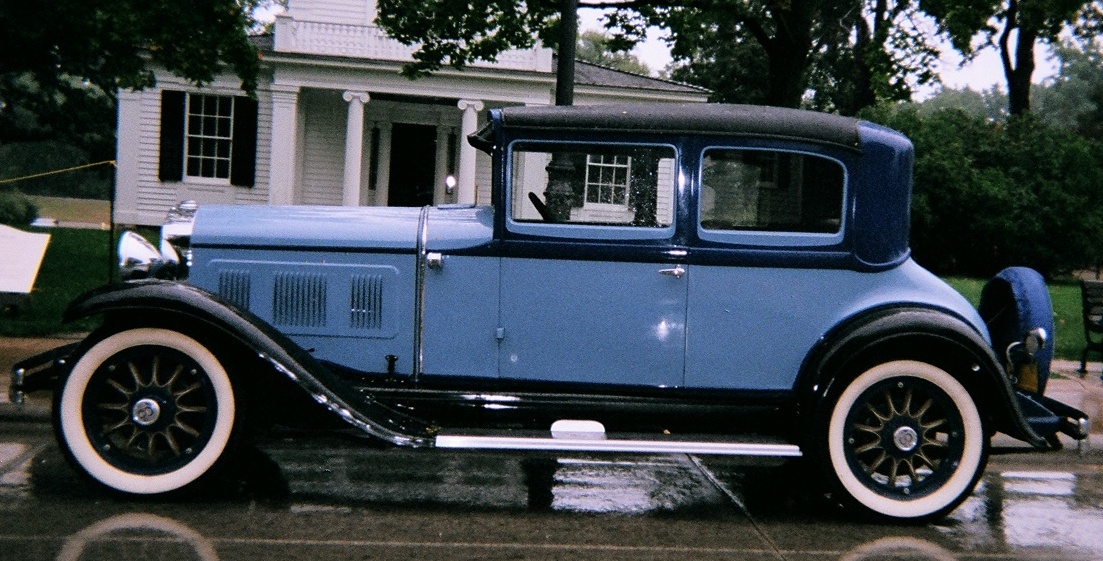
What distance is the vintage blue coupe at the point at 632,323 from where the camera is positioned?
4523mm

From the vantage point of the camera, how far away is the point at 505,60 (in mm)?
19562

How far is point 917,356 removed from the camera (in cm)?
461

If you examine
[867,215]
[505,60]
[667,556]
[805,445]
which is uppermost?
[505,60]

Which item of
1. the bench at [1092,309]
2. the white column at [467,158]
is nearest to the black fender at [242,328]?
the bench at [1092,309]

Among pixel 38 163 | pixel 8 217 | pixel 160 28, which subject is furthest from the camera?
pixel 38 163

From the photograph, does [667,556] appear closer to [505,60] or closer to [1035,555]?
[1035,555]

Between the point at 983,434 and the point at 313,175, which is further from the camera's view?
the point at 313,175

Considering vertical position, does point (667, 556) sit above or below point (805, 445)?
below

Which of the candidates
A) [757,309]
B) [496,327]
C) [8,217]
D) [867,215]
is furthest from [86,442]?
Answer: [8,217]

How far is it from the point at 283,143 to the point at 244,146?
1.02m

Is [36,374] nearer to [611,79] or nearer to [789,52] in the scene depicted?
[789,52]

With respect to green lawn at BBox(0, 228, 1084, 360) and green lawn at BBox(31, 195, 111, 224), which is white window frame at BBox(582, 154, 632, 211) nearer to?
green lawn at BBox(0, 228, 1084, 360)

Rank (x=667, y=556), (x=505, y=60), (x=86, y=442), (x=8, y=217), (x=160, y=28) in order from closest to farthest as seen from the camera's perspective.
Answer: (x=667, y=556), (x=86, y=442), (x=160, y=28), (x=505, y=60), (x=8, y=217)

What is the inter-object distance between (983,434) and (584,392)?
186cm
